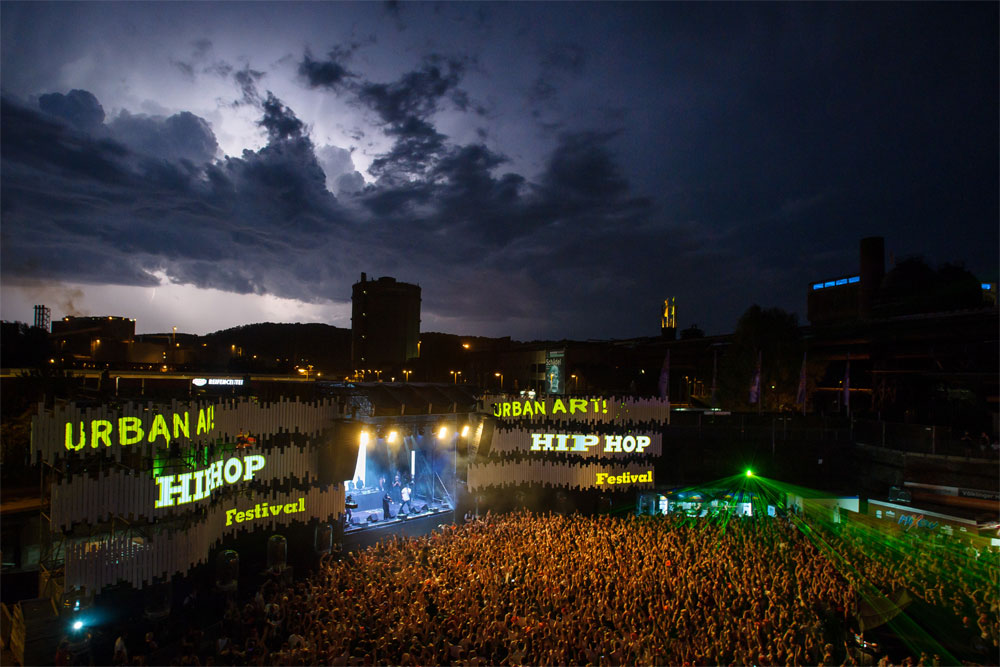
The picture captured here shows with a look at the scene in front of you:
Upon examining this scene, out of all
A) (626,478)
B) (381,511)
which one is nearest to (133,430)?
(381,511)

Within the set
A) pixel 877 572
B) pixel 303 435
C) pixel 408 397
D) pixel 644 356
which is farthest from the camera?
pixel 644 356

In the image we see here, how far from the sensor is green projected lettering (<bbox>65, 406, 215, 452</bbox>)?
38.4ft

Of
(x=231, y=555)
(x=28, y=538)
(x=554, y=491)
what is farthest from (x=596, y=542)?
(x=28, y=538)

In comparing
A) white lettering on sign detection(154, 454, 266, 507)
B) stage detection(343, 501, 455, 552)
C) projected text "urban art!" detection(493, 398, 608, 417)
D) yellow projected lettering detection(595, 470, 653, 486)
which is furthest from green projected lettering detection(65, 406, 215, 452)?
yellow projected lettering detection(595, 470, 653, 486)

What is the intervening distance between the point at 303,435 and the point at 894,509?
19332 millimetres

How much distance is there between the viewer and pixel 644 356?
5503 centimetres

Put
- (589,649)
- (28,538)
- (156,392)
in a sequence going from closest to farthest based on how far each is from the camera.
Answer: (589,649), (156,392), (28,538)

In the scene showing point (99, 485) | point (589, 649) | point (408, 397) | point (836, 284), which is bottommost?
point (589, 649)

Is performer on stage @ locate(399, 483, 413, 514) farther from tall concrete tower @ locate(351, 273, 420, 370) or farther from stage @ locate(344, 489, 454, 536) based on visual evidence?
tall concrete tower @ locate(351, 273, 420, 370)

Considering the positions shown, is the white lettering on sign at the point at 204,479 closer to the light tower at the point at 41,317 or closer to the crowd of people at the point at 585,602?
the crowd of people at the point at 585,602

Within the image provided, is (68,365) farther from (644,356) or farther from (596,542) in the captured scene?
(644,356)

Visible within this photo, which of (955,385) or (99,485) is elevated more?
(955,385)

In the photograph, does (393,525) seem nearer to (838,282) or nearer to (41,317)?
(41,317)

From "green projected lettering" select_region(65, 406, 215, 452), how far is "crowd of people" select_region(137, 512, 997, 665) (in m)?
4.47
